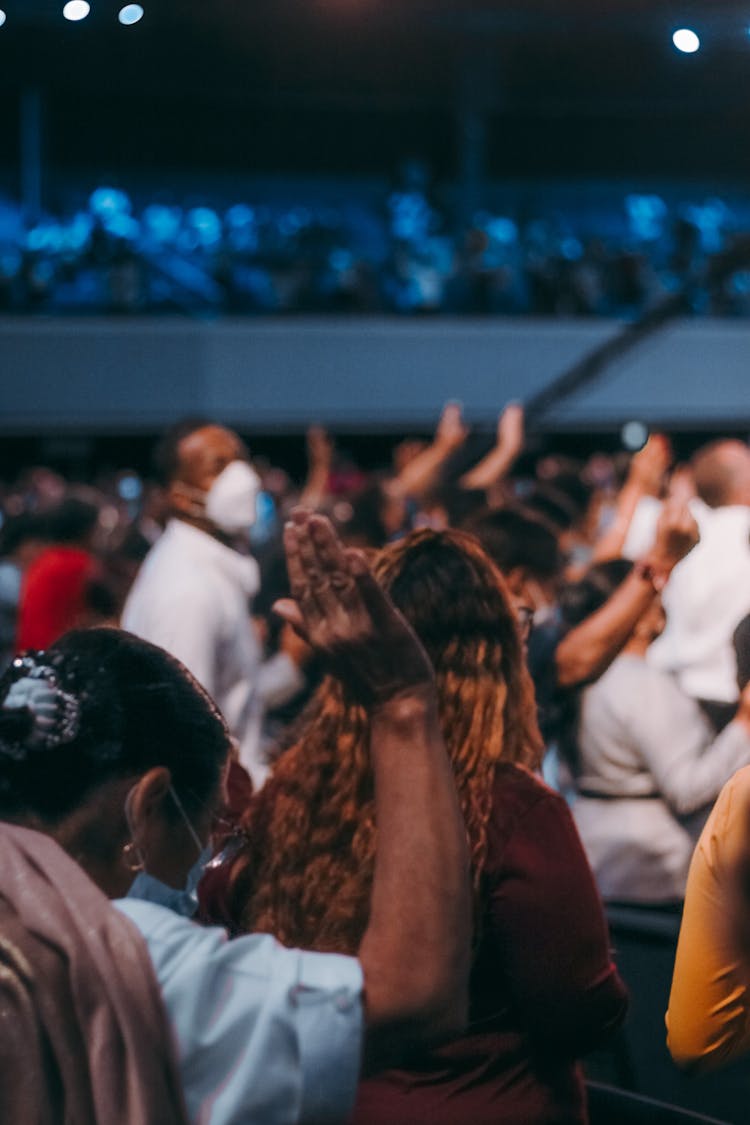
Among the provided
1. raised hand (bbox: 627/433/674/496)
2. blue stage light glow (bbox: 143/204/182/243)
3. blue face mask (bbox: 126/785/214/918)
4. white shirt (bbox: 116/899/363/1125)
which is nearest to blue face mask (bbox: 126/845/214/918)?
blue face mask (bbox: 126/785/214/918)

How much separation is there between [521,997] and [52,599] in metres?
3.31

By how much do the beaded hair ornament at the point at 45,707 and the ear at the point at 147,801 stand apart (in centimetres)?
9

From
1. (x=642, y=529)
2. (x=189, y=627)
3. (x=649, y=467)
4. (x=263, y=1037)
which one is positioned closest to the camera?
(x=263, y=1037)

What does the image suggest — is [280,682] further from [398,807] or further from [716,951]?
[398,807]

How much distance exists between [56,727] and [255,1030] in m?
0.35

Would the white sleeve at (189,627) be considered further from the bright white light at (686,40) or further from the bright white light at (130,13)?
the bright white light at (686,40)

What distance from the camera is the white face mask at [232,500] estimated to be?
14.8ft

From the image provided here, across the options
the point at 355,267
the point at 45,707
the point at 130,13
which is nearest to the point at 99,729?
the point at 45,707

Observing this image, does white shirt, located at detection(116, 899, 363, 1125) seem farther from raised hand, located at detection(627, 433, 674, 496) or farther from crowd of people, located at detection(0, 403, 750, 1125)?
raised hand, located at detection(627, 433, 674, 496)

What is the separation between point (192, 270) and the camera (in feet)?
66.6

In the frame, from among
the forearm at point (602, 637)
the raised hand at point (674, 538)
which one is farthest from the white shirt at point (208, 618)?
the raised hand at point (674, 538)

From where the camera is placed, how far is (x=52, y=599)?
515 cm

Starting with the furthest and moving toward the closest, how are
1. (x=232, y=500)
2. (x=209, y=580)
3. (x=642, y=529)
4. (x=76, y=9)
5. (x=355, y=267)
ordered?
(x=355, y=267) < (x=642, y=529) < (x=232, y=500) < (x=209, y=580) < (x=76, y=9)

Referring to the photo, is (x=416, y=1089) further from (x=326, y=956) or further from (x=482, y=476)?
(x=482, y=476)
